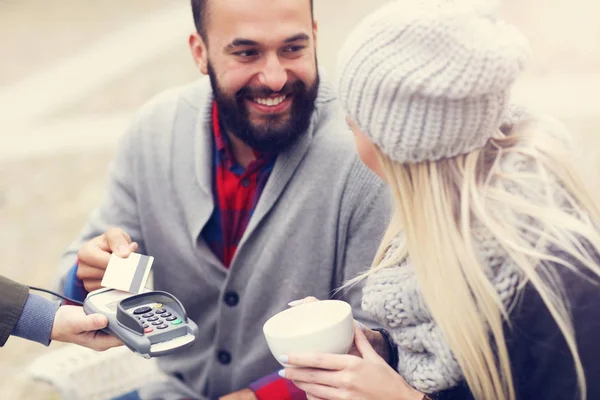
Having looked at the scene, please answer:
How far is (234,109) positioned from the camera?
2.18 m

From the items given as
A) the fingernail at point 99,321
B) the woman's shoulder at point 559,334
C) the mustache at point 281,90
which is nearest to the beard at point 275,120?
the mustache at point 281,90

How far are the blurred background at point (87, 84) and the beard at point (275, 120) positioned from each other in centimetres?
151

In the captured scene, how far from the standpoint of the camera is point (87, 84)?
19.3 ft

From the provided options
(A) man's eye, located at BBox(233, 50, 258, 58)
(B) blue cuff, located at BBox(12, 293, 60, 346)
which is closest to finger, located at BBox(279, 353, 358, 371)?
(B) blue cuff, located at BBox(12, 293, 60, 346)

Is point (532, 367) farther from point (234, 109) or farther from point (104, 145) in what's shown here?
point (104, 145)

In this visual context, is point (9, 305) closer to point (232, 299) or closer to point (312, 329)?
point (232, 299)

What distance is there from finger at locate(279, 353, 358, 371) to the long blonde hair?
0.67 feet

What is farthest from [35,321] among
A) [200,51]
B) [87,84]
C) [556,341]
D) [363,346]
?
[87,84]

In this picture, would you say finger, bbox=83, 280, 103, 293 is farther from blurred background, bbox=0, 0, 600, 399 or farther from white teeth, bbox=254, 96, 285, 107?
blurred background, bbox=0, 0, 600, 399

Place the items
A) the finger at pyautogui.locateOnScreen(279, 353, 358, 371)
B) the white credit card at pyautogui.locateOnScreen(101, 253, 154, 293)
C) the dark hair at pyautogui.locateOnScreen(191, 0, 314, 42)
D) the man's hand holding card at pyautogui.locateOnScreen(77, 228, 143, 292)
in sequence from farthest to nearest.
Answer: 1. the dark hair at pyautogui.locateOnScreen(191, 0, 314, 42)
2. the man's hand holding card at pyautogui.locateOnScreen(77, 228, 143, 292)
3. the white credit card at pyautogui.locateOnScreen(101, 253, 154, 293)
4. the finger at pyautogui.locateOnScreen(279, 353, 358, 371)

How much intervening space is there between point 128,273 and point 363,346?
1.87 ft

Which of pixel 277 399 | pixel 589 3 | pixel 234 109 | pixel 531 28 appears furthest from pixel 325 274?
pixel 589 3

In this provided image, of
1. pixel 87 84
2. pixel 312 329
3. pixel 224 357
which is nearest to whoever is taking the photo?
pixel 312 329

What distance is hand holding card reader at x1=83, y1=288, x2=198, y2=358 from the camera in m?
1.69
